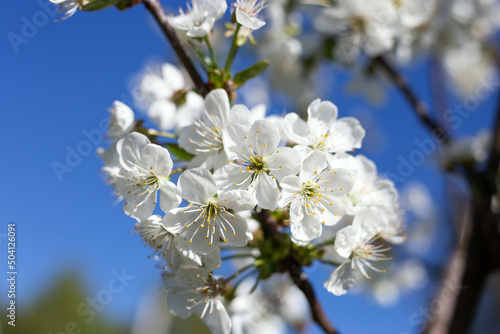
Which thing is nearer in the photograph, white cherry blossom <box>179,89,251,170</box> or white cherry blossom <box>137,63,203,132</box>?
white cherry blossom <box>179,89,251,170</box>

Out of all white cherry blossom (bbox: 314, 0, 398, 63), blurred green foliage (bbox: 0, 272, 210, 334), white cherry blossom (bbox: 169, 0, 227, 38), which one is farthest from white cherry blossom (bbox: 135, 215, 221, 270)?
blurred green foliage (bbox: 0, 272, 210, 334)

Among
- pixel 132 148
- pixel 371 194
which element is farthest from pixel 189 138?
pixel 371 194

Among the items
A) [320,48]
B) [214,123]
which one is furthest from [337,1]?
[214,123]

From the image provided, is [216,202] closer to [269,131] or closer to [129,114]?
[269,131]

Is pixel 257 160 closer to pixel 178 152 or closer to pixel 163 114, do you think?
pixel 178 152

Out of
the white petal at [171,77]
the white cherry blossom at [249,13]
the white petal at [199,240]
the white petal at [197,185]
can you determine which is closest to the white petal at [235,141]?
the white petal at [197,185]

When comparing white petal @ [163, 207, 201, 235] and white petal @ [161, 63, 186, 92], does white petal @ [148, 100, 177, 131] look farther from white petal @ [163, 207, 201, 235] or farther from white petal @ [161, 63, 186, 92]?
white petal @ [163, 207, 201, 235]
